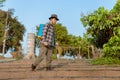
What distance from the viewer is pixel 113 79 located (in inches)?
272

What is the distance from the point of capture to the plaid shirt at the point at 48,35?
8.84 metres

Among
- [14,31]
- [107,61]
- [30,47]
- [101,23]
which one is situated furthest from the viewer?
[14,31]

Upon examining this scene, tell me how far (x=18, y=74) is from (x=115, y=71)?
260cm

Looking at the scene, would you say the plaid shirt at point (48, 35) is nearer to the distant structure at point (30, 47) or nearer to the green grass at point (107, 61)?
the green grass at point (107, 61)

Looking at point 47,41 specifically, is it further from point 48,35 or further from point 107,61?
point 107,61

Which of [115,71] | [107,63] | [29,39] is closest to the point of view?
[115,71]

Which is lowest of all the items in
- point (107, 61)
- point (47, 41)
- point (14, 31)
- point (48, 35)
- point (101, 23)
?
point (107, 61)

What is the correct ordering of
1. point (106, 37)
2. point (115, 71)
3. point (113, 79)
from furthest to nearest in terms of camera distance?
point (106, 37)
point (115, 71)
point (113, 79)

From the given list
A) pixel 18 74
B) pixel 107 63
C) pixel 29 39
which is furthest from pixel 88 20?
pixel 29 39

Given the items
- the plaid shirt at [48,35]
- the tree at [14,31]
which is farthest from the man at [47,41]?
the tree at [14,31]


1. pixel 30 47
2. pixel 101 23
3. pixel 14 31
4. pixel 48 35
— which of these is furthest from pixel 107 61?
pixel 14 31

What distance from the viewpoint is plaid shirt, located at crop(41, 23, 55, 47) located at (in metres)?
8.84

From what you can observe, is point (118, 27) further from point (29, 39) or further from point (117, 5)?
point (29, 39)

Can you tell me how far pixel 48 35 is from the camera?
8891mm
